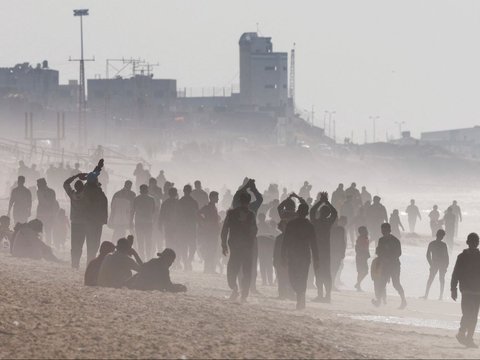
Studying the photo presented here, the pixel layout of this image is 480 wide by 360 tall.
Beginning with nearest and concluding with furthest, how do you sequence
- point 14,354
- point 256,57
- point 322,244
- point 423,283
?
1. point 14,354
2. point 322,244
3. point 423,283
4. point 256,57

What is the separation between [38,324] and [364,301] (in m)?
9.67

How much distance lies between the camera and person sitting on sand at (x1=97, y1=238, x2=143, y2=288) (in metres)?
17.1

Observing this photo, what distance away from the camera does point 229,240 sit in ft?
57.4

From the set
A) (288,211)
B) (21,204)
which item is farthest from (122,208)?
(288,211)

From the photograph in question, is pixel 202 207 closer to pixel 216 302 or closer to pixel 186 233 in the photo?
pixel 186 233

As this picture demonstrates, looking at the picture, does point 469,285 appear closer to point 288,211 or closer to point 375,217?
point 288,211

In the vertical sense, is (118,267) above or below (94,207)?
below

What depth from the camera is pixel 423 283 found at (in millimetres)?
29891

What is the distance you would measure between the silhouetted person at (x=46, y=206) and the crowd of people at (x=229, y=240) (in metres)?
0.03

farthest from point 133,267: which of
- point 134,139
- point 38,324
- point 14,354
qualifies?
point 134,139

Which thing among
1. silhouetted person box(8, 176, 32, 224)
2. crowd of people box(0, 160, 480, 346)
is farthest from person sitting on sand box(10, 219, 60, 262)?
silhouetted person box(8, 176, 32, 224)

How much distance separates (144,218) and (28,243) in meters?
2.53

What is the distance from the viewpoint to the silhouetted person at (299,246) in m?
17.2

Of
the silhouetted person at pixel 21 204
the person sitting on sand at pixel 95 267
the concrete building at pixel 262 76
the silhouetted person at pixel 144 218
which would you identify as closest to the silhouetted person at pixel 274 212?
the silhouetted person at pixel 144 218
